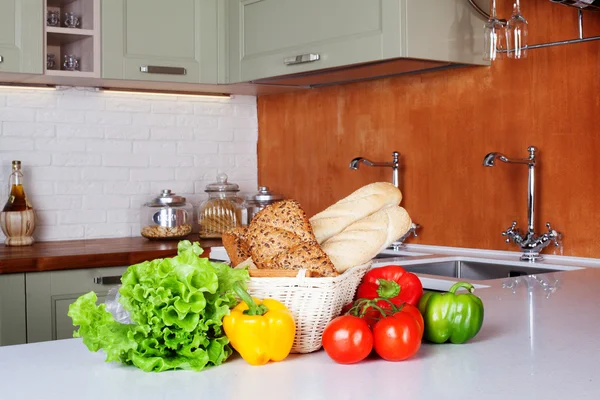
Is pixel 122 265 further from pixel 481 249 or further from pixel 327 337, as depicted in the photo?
pixel 327 337

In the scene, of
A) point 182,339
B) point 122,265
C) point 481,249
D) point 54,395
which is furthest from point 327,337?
point 122,265

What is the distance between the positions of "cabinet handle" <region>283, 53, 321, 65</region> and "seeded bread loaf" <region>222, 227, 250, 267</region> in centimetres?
169

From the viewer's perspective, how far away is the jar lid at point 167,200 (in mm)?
3637

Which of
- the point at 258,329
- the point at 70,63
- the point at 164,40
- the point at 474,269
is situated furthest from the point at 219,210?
the point at 258,329

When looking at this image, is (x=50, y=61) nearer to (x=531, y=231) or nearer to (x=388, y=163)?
(x=388, y=163)

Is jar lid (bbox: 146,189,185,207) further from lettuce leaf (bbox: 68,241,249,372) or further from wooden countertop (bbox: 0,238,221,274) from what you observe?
lettuce leaf (bbox: 68,241,249,372)

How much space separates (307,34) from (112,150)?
1.15 meters

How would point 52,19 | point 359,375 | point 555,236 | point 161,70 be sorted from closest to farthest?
point 359,375
point 555,236
point 52,19
point 161,70

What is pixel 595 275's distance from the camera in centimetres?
233

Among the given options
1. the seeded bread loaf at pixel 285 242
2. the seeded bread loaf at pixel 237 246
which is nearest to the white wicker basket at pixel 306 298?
the seeded bread loaf at pixel 285 242

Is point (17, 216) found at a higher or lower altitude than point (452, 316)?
higher

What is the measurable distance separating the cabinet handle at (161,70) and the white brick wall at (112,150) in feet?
1.19

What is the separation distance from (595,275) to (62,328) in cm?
184

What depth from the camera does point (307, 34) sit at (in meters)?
3.13
